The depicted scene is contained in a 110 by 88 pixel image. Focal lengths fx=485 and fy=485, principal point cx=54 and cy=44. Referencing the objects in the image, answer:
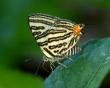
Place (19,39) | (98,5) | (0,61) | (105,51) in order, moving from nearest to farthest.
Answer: (105,51) → (0,61) → (19,39) → (98,5)

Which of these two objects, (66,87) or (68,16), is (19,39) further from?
(66,87)

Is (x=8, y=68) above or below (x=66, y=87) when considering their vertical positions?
below

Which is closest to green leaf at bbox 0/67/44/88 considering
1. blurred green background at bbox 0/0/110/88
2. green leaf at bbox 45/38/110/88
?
blurred green background at bbox 0/0/110/88

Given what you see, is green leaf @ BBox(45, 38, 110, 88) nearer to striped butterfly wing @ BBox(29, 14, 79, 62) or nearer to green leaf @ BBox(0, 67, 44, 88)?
striped butterfly wing @ BBox(29, 14, 79, 62)

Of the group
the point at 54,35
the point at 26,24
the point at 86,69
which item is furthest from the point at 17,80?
the point at 86,69

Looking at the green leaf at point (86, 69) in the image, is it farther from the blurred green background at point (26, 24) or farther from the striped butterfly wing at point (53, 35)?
the blurred green background at point (26, 24)

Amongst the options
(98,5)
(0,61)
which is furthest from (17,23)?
(98,5)

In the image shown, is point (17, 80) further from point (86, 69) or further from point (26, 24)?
point (86, 69)
